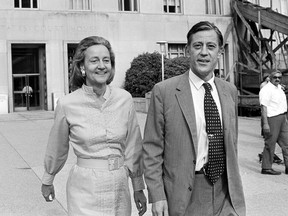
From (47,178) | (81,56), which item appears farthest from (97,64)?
(47,178)

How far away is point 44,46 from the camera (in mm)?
23984

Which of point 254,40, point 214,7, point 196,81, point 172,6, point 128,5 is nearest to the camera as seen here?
point 196,81

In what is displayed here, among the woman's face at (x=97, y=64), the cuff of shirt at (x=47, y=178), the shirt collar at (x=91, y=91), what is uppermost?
the woman's face at (x=97, y=64)

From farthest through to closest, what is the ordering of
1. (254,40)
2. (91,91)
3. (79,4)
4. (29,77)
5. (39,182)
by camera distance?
(254,40), (79,4), (29,77), (39,182), (91,91)

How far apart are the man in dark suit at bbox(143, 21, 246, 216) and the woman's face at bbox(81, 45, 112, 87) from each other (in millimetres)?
457

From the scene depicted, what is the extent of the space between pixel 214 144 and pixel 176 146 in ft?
0.83

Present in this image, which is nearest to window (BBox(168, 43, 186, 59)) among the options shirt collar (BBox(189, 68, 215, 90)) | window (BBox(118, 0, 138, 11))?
window (BBox(118, 0, 138, 11))

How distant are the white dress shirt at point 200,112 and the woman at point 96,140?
57 cm

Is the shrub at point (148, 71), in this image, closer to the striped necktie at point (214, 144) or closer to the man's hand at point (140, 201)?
the man's hand at point (140, 201)

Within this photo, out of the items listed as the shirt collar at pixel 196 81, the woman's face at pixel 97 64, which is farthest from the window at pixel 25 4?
the shirt collar at pixel 196 81

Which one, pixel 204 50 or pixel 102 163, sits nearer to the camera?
pixel 204 50

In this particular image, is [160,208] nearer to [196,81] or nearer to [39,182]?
[196,81]

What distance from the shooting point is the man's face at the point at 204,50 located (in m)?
2.87

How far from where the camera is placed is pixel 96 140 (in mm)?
3055
